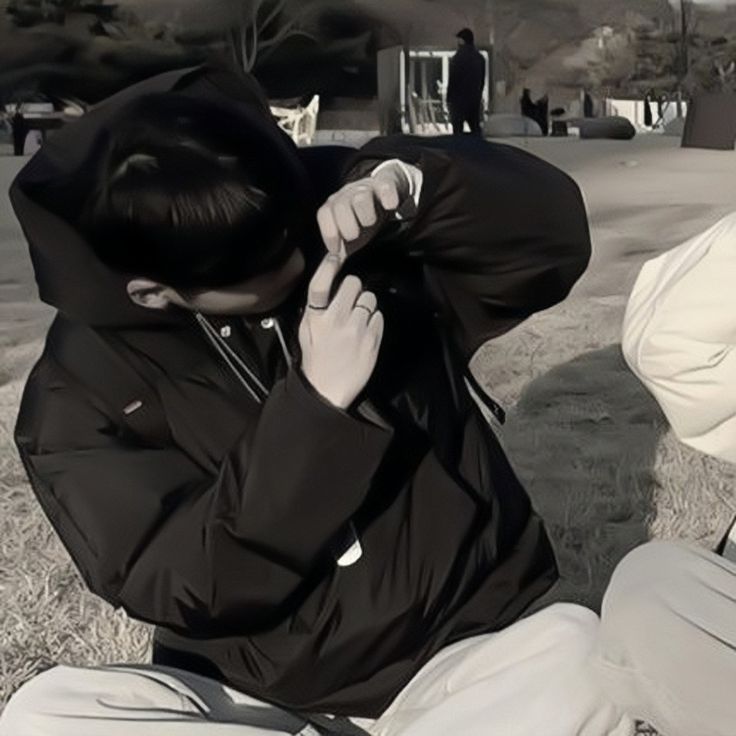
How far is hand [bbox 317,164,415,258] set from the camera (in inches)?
52.1

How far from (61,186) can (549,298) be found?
0.61 meters

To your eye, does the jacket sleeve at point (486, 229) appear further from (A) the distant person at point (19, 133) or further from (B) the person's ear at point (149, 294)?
(A) the distant person at point (19, 133)

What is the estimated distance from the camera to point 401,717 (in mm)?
1471

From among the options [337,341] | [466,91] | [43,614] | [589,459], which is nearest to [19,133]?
[466,91]

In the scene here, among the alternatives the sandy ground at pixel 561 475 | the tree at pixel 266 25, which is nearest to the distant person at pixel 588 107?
the tree at pixel 266 25

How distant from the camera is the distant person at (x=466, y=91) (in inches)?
556

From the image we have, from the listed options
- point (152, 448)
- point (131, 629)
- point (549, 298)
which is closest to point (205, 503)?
point (152, 448)

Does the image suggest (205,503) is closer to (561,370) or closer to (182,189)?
(182,189)

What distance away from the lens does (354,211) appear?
1328 millimetres

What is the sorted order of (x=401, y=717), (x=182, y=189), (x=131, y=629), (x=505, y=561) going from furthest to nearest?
1. (x=131, y=629)
2. (x=505, y=561)
3. (x=401, y=717)
4. (x=182, y=189)

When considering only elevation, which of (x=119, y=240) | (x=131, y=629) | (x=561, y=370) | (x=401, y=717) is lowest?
(x=561, y=370)

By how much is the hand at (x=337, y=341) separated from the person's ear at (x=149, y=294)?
17 centimetres

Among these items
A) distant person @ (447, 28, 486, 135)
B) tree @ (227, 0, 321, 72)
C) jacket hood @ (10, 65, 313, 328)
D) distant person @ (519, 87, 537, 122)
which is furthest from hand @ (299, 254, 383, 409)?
tree @ (227, 0, 321, 72)

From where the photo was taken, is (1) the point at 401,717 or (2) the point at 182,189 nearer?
(2) the point at 182,189
